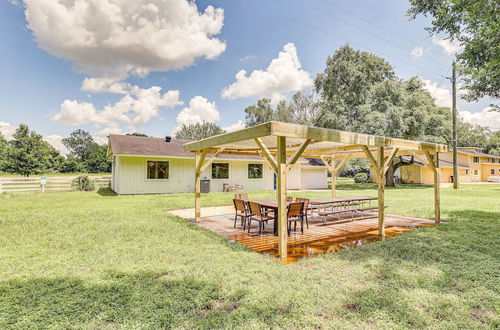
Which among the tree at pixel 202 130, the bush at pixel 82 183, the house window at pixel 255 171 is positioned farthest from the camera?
the tree at pixel 202 130

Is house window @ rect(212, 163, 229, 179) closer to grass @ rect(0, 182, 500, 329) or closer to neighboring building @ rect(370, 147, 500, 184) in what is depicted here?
grass @ rect(0, 182, 500, 329)

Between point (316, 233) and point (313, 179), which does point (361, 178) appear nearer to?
point (313, 179)

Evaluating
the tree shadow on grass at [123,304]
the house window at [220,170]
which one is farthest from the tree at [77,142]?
the tree shadow on grass at [123,304]

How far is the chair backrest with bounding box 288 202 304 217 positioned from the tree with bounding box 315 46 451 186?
644 inches

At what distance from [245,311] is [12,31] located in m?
19.5

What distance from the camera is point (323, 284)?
3.52 meters

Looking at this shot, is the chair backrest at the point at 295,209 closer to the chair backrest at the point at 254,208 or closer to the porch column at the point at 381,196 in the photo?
the chair backrest at the point at 254,208

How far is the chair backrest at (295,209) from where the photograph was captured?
617cm

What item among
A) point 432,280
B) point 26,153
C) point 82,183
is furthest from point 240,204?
point 26,153

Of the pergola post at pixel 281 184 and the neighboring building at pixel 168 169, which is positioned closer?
the pergola post at pixel 281 184

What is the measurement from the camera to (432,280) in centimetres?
368

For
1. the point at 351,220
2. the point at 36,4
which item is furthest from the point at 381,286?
the point at 36,4

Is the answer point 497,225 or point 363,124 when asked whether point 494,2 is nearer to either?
point 497,225

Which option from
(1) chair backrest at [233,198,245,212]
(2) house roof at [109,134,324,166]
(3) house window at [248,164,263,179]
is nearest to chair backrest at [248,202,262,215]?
(1) chair backrest at [233,198,245,212]
